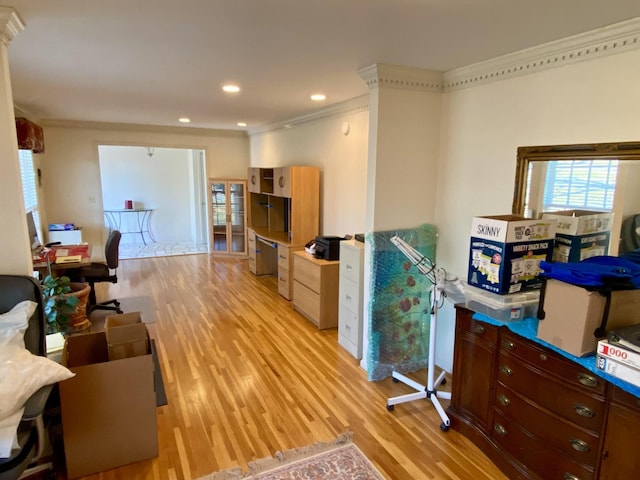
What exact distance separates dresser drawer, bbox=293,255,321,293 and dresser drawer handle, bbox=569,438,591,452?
2590mm

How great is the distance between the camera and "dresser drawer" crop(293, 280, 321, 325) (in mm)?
4114

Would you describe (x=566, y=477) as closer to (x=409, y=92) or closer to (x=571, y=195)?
(x=571, y=195)

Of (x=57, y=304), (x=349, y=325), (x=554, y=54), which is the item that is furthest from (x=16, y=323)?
(x=554, y=54)

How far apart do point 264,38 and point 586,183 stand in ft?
6.46

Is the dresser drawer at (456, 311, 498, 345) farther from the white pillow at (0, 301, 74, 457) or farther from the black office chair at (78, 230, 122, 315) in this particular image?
the black office chair at (78, 230, 122, 315)

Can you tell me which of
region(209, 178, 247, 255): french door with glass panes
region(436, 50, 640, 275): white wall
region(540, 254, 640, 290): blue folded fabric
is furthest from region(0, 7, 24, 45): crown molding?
region(209, 178, 247, 255): french door with glass panes

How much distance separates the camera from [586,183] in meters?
2.13

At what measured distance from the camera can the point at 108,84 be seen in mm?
3430

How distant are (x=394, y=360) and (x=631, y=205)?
1942 mm

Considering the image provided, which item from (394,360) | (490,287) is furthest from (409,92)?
(394,360)

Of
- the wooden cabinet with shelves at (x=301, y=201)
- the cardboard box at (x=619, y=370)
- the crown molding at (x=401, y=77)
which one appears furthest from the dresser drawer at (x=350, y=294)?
the cardboard box at (x=619, y=370)

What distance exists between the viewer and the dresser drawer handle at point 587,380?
166 centimetres

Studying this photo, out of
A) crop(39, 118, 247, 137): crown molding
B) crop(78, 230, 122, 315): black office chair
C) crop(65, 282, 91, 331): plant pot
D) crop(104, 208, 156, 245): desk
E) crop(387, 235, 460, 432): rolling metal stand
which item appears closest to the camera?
crop(387, 235, 460, 432): rolling metal stand

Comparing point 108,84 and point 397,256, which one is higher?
point 108,84
